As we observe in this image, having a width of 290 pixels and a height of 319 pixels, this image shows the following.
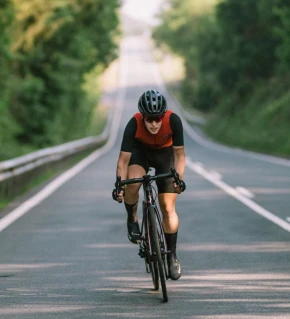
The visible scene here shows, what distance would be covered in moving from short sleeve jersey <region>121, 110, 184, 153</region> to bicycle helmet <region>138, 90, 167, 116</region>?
27 centimetres

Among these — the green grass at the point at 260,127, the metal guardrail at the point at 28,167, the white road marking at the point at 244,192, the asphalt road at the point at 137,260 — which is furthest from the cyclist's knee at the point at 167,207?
the green grass at the point at 260,127

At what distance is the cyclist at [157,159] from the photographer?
8.17 meters

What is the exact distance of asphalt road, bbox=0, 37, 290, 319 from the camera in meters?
7.47

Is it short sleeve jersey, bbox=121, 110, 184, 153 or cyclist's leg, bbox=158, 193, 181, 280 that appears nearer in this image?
short sleeve jersey, bbox=121, 110, 184, 153

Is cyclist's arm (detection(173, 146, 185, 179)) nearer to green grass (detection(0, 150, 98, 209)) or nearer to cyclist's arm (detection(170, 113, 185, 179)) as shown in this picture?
cyclist's arm (detection(170, 113, 185, 179))

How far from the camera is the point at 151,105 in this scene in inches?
310

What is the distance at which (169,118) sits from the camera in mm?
8188

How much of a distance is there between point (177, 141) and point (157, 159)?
0.99 feet

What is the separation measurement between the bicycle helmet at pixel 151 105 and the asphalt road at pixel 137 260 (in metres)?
1.64

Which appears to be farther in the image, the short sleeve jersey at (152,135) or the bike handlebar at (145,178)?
the short sleeve jersey at (152,135)

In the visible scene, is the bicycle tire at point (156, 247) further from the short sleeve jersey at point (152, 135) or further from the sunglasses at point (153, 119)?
the sunglasses at point (153, 119)

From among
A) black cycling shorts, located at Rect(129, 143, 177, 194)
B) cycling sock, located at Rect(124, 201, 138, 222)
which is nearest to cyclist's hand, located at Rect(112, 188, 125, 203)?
cycling sock, located at Rect(124, 201, 138, 222)

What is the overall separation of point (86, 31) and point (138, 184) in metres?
48.6

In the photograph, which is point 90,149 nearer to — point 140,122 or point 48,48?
point 48,48
